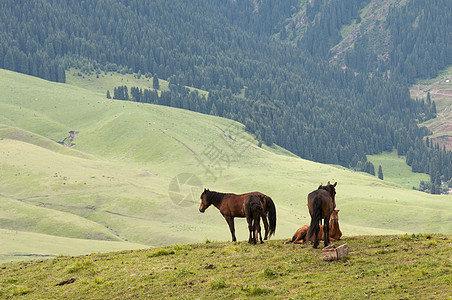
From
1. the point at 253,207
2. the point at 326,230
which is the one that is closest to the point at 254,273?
the point at 326,230

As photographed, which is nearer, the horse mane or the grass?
the grass

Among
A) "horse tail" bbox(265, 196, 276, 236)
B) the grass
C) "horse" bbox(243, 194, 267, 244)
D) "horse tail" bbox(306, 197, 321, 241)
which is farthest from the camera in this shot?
"horse tail" bbox(265, 196, 276, 236)

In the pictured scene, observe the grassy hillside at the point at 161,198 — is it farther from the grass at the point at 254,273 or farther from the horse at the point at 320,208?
the horse at the point at 320,208

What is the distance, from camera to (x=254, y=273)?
2394 centimetres

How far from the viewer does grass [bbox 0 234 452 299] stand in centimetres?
Result: 2058

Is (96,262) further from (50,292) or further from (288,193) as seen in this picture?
(288,193)

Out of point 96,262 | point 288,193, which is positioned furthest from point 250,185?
point 96,262

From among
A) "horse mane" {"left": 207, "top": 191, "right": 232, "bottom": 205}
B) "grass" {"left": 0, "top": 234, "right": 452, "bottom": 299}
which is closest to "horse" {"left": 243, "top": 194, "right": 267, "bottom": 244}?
"grass" {"left": 0, "top": 234, "right": 452, "bottom": 299}

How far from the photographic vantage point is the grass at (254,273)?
67.5ft

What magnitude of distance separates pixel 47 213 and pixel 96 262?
78.1 metres

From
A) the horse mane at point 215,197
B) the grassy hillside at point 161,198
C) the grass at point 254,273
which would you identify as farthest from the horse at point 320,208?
the grassy hillside at point 161,198

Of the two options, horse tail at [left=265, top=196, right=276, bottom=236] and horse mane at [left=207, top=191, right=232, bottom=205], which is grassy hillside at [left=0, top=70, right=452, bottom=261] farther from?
horse tail at [left=265, top=196, right=276, bottom=236]

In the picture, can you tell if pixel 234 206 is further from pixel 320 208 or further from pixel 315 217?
pixel 320 208

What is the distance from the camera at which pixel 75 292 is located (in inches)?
1011
